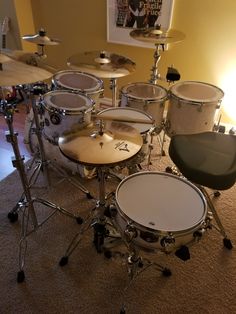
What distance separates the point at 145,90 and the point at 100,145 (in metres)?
1.06

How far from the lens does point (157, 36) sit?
193 cm

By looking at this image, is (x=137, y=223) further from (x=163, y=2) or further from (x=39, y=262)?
(x=163, y=2)

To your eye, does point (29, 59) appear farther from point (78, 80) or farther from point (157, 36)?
point (157, 36)

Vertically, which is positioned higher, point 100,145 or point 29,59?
point 29,59

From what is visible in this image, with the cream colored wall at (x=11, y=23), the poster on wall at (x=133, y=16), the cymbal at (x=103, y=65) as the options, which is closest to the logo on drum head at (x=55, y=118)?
the cymbal at (x=103, y=65)

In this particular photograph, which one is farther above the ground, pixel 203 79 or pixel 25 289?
pixel 203 79

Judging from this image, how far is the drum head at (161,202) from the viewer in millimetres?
1006

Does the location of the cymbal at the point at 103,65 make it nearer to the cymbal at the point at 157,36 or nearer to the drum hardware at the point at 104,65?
the drum hardware at the point at 104,65

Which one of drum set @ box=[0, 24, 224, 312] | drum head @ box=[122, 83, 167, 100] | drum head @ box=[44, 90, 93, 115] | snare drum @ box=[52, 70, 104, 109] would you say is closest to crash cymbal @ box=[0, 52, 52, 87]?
drum set @ box=[0, 24, 224, 312]

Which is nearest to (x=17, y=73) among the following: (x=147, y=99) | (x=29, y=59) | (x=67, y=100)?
(x=29, y=59)

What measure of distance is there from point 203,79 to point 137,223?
6.34 feet

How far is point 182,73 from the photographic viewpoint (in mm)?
2578

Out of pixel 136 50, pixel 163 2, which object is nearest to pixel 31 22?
pixel 136 50

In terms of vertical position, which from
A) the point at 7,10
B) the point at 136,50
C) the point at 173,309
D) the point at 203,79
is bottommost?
the point at 173,309
